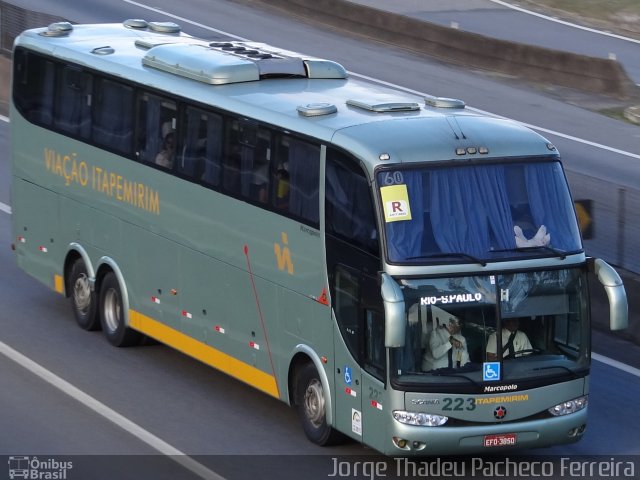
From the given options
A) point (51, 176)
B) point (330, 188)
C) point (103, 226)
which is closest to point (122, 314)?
point (103, 226)

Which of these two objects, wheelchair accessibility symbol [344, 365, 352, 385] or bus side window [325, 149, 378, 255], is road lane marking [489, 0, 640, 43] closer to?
bus side window [325, 149, 378, 255]

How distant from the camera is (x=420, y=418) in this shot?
13234 mm

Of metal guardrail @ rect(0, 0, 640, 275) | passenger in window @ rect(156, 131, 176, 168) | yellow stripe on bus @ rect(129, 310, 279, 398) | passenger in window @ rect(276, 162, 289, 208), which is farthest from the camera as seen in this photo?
metal guardrail @ rect(0, 0, 640, 275)

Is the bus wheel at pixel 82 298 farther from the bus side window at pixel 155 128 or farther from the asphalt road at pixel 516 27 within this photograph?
the asphalt road at pixel 516 27

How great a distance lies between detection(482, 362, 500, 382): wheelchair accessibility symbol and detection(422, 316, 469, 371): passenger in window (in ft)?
0.62

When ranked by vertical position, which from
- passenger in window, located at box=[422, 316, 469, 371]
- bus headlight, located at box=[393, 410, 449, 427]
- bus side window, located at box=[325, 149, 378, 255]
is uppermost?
bus side window, located at box=[325, 149, 378, 255]

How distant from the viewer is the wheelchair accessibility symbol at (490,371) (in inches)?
521

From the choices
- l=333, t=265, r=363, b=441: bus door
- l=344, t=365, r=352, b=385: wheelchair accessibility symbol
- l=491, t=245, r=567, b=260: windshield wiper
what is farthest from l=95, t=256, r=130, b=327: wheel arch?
l=491, t=245, r=567, b=260: windshield wiper

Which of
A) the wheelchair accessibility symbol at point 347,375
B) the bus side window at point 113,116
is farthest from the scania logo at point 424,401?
the bus side window at point 113,116

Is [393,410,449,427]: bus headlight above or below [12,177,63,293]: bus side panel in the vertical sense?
above

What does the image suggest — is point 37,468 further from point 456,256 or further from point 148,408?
point 456,256

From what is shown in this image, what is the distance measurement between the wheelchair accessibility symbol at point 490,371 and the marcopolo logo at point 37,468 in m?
3.95

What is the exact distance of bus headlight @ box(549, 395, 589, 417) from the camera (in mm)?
13656

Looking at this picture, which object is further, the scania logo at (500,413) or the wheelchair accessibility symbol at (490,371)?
the scania logo at (500,413)
